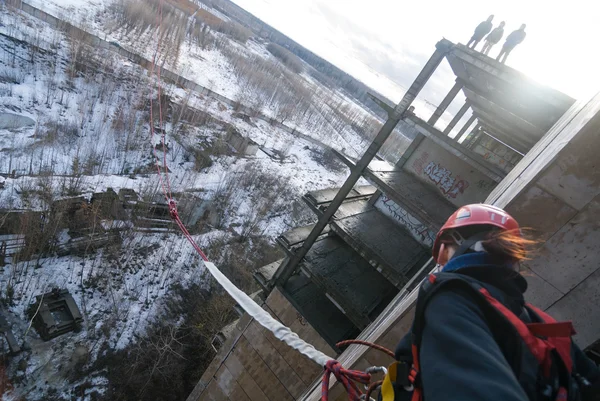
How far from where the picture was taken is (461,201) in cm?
721

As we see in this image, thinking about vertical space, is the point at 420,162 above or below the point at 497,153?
below

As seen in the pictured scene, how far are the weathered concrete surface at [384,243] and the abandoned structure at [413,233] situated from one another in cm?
3

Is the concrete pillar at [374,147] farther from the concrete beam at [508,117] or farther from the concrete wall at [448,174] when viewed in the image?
the concrete beam at [508,117]

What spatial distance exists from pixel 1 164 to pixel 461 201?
2148cm

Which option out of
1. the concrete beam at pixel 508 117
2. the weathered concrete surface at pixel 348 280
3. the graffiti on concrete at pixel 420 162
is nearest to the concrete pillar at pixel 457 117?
the concrete beam at pixel 508 117

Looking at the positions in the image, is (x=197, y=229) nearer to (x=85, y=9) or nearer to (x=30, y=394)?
(x=30, y=394)

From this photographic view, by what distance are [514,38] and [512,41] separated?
65 mm

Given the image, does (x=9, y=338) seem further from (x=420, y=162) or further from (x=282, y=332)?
(x=420, y=162)

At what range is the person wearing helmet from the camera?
1.11 metres

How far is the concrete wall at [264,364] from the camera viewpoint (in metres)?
6.58

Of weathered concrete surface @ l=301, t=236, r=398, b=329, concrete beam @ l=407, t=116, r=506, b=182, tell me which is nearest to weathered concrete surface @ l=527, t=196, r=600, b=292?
concrete beam @ l=407, t=116, r=506, b=182

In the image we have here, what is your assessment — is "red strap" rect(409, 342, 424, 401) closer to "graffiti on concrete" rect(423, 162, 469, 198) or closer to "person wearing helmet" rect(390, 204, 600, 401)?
"person wearing helmet" rect(390, 204, 600, 401)

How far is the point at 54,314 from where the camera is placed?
10820 mm

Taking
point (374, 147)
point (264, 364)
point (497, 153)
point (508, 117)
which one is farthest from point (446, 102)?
point (264, 364)
